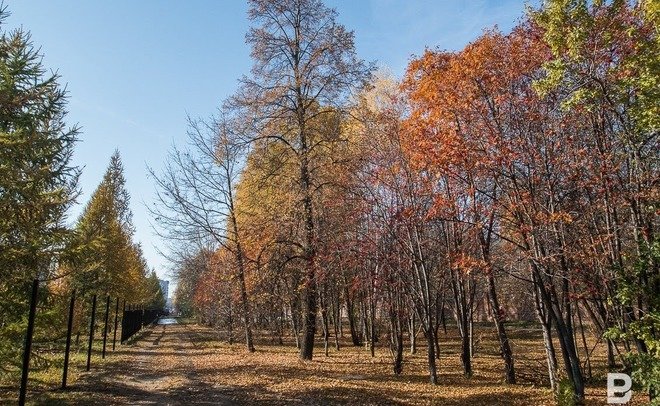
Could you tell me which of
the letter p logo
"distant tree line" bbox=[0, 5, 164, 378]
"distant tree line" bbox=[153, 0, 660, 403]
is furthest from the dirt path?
the letter p logo

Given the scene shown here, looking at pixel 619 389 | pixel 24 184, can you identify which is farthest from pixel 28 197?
pixel 619 389

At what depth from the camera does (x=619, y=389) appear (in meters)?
9.93

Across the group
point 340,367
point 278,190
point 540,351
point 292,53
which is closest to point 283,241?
point 278,190

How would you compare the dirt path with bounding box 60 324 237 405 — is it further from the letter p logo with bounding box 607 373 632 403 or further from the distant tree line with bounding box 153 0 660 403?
the letter p logo with bounding box 607 373 632 403

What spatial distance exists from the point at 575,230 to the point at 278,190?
9.66m

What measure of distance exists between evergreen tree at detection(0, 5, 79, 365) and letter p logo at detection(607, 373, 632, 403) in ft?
42.1

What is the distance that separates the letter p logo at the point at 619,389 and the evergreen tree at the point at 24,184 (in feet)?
42.1

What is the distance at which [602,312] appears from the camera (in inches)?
444

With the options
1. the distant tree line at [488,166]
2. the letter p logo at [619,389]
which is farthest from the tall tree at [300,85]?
the letter p logo at [619,389]

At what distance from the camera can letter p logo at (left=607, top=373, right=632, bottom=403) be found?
9.44m

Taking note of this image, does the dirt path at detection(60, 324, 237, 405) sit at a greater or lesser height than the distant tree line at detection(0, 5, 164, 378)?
lesser

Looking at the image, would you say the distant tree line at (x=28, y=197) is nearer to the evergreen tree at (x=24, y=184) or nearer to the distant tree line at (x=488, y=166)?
the evergreen tree at (x=24, y=184)

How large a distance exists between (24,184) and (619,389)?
539 inches

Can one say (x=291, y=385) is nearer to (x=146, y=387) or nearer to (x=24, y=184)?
(x=146, y=387)
